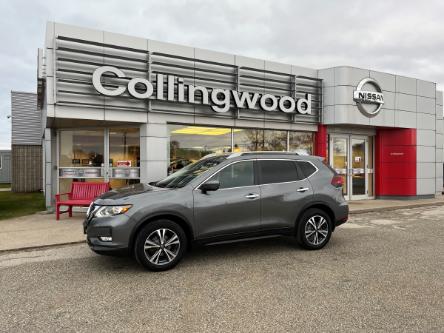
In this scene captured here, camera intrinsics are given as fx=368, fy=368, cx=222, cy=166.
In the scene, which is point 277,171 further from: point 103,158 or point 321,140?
point 321,140

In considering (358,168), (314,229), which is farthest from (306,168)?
(358,168)

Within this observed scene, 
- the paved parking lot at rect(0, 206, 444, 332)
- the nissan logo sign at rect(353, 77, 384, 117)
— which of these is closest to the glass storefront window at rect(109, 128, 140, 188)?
the paved parking lot at rect(0, 206, 444, 332)

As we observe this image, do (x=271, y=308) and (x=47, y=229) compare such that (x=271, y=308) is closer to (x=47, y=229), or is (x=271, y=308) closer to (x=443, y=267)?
(x=443, y=267)

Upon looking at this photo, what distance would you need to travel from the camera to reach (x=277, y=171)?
648 centimetres

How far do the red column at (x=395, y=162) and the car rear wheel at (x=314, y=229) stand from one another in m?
9.30

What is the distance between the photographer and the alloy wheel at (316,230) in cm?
656

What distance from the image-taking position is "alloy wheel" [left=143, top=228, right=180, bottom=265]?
5305 mm

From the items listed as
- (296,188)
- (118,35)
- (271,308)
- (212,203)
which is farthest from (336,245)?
(118,35)

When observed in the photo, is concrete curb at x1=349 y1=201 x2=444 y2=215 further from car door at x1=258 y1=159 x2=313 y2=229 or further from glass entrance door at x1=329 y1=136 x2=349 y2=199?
car door at x1=258 y1=159 x2=313 y2=229

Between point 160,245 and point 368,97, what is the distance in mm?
10693

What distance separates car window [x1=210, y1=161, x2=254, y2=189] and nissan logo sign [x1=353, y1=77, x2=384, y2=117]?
27.8 feet

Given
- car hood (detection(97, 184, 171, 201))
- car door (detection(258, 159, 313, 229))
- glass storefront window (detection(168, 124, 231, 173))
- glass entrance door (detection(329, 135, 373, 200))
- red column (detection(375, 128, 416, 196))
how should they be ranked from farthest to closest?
1. red column (detection(375, 128, 416, 196))
2. glass entrance door (detection(329, 135, 373, 200))
3. glass storefront window (detection(168, 124, 231, 173))
4. car door (detection(258, 159, 313, 229))
5. car hood (detection(97, 184, 171, 201))

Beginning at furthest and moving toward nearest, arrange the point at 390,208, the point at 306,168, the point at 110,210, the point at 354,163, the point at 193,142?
the point at 354,163 → the point at 390,208 → the point at 193,142 → the point at 306,168 → the point at 110,210

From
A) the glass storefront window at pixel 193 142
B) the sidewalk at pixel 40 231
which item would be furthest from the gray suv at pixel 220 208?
the glass storefront window at pixel 193 142
